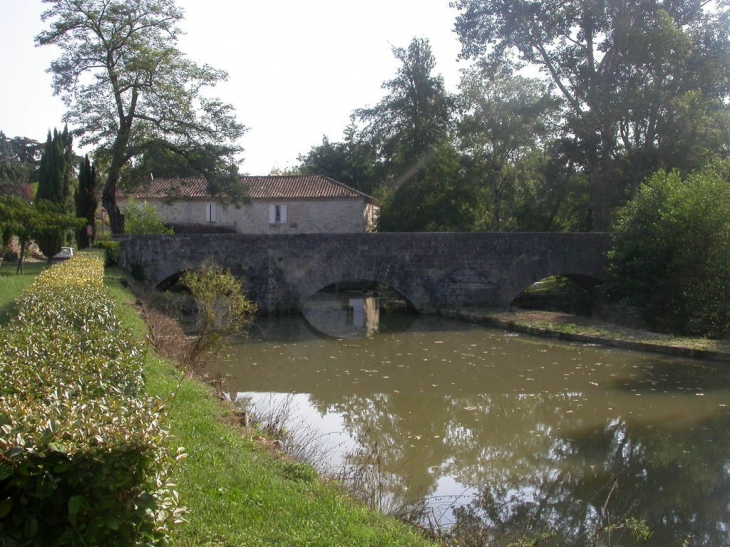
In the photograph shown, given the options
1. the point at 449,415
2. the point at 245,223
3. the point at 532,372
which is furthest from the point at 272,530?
the point at 245,223

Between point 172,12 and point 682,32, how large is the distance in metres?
16.7

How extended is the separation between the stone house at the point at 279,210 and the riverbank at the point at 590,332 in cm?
1380

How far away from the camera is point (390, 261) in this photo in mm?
21922

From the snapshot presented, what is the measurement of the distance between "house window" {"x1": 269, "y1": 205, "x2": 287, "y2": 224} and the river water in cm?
1833

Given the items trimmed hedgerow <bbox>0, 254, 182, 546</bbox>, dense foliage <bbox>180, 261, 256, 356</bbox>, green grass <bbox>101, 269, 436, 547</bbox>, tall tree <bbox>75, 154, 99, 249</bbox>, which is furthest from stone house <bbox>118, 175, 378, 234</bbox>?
trimmed hedgerow <bbox>0, 254, 182, 546</bbox>

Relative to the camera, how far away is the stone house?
34594mm

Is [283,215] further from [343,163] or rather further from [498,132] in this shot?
[343,163]

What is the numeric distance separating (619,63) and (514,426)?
19.1 meters

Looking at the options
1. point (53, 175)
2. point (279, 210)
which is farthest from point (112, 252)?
point (279, 210)

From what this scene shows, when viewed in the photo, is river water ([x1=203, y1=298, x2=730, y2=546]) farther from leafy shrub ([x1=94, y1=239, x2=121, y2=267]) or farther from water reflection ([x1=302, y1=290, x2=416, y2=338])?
leafy shrub ([x1=94, y1=239, x2=121, y2=267])

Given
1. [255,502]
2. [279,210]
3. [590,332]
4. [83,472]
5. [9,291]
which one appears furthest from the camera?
[279,210]

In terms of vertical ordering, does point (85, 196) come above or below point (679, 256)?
above

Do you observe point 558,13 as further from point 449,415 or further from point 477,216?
point 449,415

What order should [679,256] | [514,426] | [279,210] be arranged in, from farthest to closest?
[279,210] → [679,256] → [514,426]
